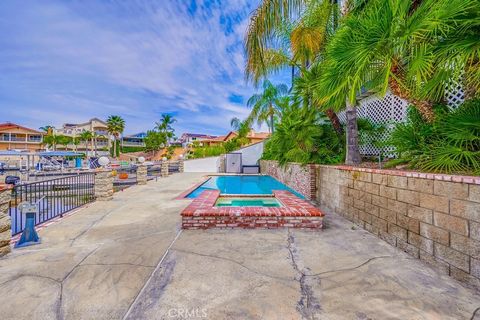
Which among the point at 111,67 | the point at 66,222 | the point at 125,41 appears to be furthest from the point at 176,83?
the point at 66,222

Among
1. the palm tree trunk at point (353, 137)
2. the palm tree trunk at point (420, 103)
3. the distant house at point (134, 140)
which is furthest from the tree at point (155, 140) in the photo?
the palm tree trunk at point (420, 103)

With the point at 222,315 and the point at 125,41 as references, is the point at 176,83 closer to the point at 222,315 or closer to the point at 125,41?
the point at 125,41

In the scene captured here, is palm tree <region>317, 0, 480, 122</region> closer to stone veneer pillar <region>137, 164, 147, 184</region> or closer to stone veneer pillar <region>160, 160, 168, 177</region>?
stone veneer pillar <region>137, 164, 147, 184</region>

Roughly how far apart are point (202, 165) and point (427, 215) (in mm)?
20345

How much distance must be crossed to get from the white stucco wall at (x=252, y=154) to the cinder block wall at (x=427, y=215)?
16.6 meters

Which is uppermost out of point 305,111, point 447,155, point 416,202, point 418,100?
point 305,111

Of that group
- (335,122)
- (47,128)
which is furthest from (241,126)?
(47,128)

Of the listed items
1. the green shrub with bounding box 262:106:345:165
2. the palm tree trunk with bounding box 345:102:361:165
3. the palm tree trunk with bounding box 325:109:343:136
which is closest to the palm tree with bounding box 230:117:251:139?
the green shrub with bounding box 262:106:345:165

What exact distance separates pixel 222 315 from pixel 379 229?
3358 millimetres

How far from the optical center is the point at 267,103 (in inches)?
872

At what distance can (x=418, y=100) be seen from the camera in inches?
143

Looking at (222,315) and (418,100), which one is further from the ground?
(418,100)

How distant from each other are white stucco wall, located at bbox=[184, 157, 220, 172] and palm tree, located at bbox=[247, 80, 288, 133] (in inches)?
244

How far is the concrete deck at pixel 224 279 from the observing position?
209 cm
